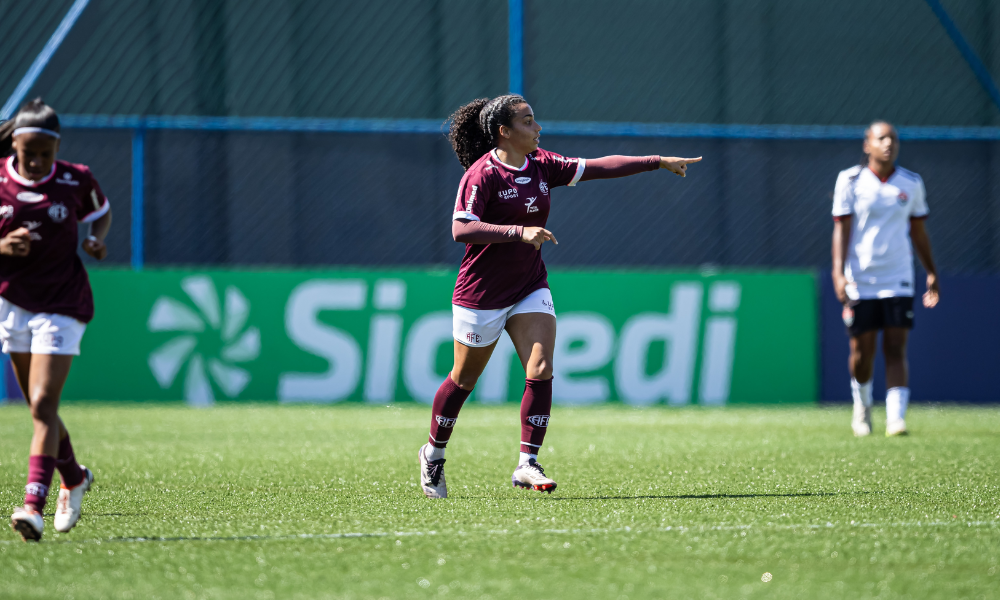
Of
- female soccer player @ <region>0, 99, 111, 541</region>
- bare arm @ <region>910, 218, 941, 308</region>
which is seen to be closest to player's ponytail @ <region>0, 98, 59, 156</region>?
female soccer player @ <region>0, 99, 111, 541</region>

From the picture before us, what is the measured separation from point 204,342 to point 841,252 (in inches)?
239

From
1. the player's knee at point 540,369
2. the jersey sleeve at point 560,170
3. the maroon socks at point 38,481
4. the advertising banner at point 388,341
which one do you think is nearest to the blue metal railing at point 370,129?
the advertising banner at point 388,341

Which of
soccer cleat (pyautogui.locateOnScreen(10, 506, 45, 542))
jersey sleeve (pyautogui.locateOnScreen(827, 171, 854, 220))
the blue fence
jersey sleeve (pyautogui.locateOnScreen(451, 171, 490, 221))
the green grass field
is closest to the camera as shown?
the green grass field

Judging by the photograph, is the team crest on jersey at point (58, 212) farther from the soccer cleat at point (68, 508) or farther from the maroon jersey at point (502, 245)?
the maroon jersey at point (502, 245)

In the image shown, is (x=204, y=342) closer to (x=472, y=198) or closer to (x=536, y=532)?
(x=472, y=198)

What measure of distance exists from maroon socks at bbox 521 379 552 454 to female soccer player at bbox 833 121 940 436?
11.6 feet

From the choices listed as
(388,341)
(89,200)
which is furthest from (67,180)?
(388,341)

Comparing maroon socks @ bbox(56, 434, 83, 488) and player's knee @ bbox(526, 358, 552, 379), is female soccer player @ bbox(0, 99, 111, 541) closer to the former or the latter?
maroon socks @ bbox(56, 434, 83, 488)

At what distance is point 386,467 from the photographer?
647cm

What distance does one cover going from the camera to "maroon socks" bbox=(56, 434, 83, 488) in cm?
434

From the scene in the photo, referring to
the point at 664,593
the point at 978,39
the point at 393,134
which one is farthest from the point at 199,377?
the point at 978,39

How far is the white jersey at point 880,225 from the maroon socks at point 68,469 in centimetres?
566

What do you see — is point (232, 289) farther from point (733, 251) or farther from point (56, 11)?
point (733, 251)

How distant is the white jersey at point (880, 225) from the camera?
8109 mm
